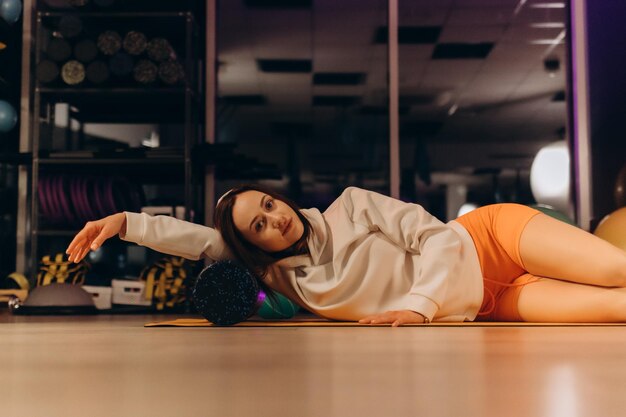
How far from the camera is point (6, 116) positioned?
3.78m

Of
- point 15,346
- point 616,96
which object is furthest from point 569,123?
point 15,346

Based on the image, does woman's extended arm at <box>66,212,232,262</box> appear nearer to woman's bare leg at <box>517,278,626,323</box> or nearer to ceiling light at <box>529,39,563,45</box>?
woman's bare leg at <box>517,278,626,323</box>

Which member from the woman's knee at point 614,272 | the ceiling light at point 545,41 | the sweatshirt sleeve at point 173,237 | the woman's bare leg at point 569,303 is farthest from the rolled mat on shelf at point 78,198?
the ceiling light at point 545,41

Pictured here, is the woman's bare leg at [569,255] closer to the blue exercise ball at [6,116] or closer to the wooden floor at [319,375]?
the wooden floor at [319,375]

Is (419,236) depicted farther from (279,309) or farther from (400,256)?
(279,309)

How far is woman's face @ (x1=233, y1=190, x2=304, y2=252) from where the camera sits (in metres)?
1.89

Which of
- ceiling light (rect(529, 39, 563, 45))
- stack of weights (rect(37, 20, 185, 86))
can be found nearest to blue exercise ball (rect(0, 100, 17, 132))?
stack of weights (rect(37, 20, 185, 86))

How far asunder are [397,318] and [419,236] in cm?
27

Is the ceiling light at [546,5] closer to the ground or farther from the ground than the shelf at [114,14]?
farther from the ground

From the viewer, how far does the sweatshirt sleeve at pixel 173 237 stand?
1.88 metres

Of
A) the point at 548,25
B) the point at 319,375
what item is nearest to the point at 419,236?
the point at 319,375

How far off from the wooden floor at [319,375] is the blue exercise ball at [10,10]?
2.93 metres

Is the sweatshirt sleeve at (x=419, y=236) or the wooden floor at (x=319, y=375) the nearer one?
the wooden floor at (x=319, y=375)

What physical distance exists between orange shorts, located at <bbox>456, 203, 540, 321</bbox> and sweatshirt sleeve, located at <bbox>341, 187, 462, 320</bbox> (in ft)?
0.56
